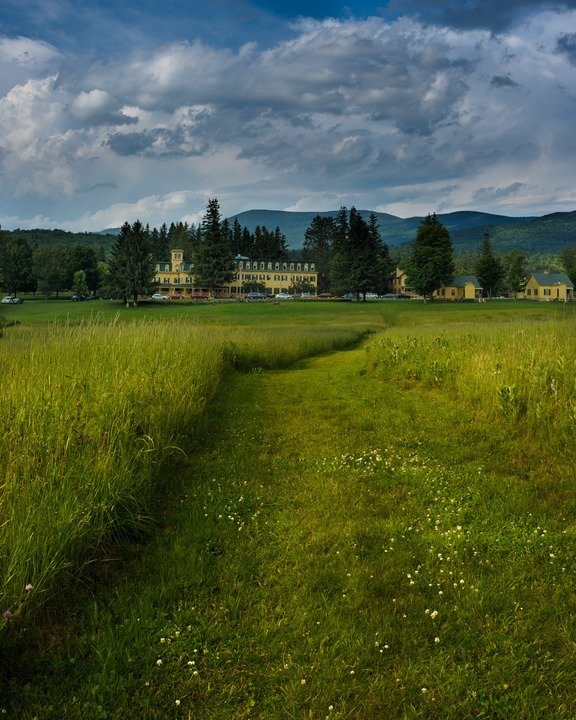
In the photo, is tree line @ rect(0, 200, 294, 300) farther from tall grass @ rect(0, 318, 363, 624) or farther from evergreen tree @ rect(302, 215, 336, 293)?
tall grass @ rect(0, 318, 363, 624)

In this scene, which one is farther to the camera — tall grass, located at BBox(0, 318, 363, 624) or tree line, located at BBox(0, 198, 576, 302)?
tree line, located at BBox(0, 198, 576, 302)

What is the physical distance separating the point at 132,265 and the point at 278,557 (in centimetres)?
6800

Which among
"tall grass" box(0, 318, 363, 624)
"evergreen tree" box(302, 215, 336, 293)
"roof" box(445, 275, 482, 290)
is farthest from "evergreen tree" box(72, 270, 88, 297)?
"tall grass" box(0, 318, 363, 624)

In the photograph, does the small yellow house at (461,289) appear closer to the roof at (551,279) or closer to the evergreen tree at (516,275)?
the evergreen tree at (516,275)

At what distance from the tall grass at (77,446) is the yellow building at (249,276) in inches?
3945

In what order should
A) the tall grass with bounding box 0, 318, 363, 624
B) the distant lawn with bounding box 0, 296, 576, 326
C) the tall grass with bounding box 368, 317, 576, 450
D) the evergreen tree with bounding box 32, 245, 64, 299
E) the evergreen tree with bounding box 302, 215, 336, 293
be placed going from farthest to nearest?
the evergreen tree with bounding box 302, 215, 336, 293
the evergreen tree with bounding box 32, 245, 64, 299
the distant lawn with bounding box 0, 296, 576, 326
the tall grass with bounding box 368, 317, 576, 450
the tall grass with bounding box 0, 318, 363, 624

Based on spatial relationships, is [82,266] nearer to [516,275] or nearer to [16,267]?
[16,267]

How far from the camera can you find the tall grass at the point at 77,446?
3756mm

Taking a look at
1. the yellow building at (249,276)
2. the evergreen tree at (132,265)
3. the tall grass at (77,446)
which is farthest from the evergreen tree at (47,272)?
the tall grass at (77,446)

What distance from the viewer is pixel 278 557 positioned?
4.46 metres

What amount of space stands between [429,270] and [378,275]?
903cm

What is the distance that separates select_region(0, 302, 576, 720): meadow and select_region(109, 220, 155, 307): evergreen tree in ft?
201

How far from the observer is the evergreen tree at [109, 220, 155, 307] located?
67438 millimetres

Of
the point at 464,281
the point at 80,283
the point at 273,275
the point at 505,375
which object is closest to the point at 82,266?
the point at 80,283
